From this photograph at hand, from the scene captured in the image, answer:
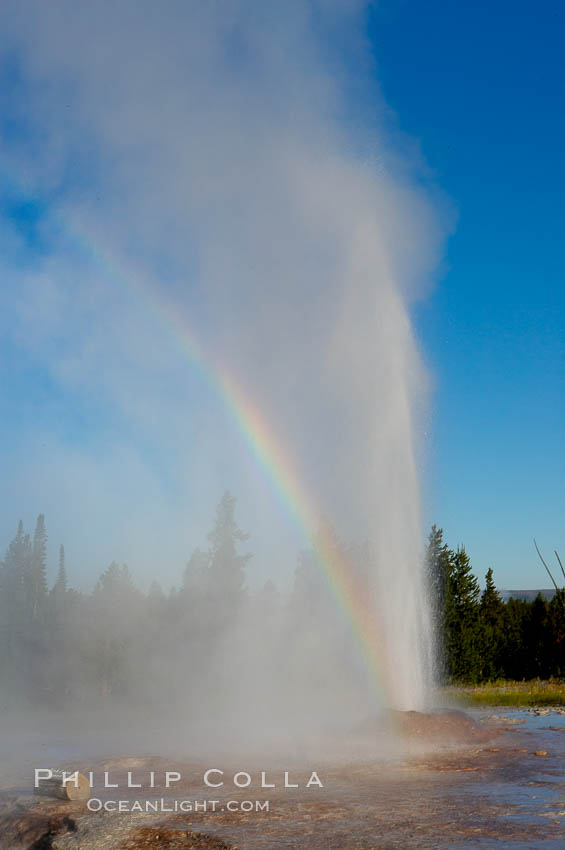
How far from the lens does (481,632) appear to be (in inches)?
1292

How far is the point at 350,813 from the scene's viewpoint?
7504mm

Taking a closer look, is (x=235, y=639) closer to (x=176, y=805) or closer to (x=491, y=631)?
(x=491, y=631)

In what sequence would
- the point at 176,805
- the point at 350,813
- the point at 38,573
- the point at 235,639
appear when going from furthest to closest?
1. the point at 38,573
2. the point at 235,639
3. the point at 176,805
4. the point at 350,813

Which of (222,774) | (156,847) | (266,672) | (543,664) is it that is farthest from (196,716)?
(543,664)

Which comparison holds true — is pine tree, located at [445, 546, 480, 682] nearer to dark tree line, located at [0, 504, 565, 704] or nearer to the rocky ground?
dark tree line, located at [0, 504, 565, 704]

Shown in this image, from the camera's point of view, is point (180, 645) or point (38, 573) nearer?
point (180, 645)

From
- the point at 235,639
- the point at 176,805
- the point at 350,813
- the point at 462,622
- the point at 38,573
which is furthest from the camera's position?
the point at 38,573

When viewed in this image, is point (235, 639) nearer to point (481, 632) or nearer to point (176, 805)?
point (481, 632)

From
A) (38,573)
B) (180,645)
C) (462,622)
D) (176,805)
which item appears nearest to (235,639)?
(180,645)

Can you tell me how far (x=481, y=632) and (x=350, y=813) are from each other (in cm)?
2695

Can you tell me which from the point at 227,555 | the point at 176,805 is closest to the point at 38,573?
the point at 227,555

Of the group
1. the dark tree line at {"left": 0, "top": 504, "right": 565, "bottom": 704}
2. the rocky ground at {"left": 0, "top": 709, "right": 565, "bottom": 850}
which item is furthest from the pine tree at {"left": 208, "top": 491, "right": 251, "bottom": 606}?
the rocky ground at {"left": 0, "top": 709, "right": 565, "bottom": 850}

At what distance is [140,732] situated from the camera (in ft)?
55.6

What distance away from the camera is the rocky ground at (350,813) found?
6555 mm
